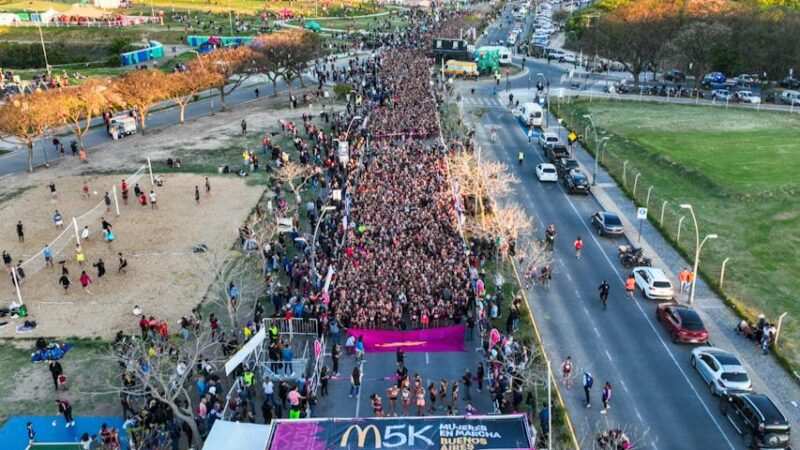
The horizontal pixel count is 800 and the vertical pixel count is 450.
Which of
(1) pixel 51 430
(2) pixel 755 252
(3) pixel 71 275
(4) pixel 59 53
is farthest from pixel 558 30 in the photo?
(1) pixel 51 430

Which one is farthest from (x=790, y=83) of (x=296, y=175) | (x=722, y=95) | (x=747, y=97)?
(x=296, y=175)

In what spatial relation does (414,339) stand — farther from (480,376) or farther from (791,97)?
(791,97)

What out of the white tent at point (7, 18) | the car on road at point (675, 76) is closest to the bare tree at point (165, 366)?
the car on road at point (675, 76)

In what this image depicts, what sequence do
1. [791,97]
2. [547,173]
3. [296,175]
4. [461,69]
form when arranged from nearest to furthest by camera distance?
1. [296,175]
2. [547,173]
3. [791,97]
4. [461,69]

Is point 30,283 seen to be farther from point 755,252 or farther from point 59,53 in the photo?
point 59,53

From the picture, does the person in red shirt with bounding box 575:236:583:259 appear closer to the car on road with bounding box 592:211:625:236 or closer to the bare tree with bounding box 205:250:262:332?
the car on road with bounding box 592:211:625:236

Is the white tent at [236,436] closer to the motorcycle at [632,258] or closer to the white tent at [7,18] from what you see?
the motorcycle at [632,258]
